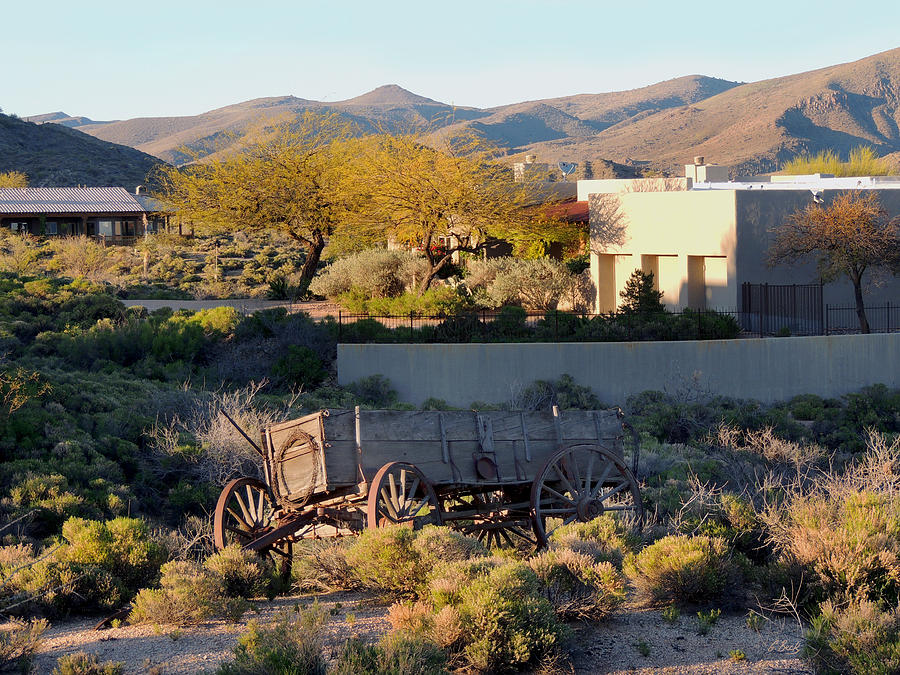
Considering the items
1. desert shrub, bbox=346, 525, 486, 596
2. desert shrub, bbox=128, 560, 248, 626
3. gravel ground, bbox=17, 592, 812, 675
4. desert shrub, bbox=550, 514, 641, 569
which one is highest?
desert shrub, bbox=346, 525, 486, 596

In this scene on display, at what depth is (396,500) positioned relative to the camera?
8438 millimetres

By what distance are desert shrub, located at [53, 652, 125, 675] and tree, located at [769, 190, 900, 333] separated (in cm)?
2236

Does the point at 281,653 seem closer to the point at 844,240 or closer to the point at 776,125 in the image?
the point at 844,240

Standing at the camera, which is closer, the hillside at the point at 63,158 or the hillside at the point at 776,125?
the hillside at the point at 63,158

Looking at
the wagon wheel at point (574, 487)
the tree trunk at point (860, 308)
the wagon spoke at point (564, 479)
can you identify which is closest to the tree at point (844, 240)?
the tree trunk at point (860, 308)

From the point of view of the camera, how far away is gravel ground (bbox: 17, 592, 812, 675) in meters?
6.52

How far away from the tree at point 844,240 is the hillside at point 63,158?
190ft

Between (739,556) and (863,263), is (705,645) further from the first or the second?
(863,263)

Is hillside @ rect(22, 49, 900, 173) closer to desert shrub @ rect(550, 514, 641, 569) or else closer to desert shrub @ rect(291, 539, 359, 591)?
desert shrub @ rect(550, 514, 641, 569)

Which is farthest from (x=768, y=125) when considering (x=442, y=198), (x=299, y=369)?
(x=299, y=369)

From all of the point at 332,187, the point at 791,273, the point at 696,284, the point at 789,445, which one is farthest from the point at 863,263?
the point at 332,187

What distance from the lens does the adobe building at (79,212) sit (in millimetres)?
56875

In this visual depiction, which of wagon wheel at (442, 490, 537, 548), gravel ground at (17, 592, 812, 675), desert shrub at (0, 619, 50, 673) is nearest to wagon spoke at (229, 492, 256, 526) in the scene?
gravel ground at (17, 592, 812, 675)

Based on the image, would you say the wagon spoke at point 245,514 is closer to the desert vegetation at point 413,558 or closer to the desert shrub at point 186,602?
the desert vegetation at point 413,558
